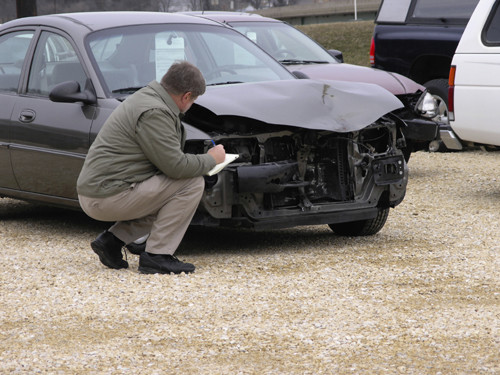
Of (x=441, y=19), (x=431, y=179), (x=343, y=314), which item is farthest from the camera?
(x=441, y=19)

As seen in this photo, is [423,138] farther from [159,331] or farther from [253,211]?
[159,331]

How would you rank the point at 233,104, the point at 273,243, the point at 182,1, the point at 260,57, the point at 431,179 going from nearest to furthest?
1. the point at 233,104
2. the point at 273,243
3. the point at 260,57
4. the point at 431,179
5. the point at 182,1

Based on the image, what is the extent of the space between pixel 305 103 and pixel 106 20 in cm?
177

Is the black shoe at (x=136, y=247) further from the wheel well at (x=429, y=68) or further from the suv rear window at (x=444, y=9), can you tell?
the suv rear window at (x=444, y=9)

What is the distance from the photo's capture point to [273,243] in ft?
23.8

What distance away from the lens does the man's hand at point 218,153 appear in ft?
19.5

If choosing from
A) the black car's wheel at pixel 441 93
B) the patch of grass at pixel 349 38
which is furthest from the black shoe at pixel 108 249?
the patch of grass at pixel 349 38

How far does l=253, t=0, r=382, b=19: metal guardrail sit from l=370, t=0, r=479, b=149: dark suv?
75.2 feet

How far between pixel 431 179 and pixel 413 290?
520 centimetres

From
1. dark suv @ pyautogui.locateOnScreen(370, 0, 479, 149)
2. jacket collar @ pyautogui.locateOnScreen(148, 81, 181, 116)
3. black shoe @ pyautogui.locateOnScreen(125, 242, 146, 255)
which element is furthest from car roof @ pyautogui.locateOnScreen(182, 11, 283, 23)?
jacket collar @ pyautogui.locateOnScreen(148, 81, 181, 116)

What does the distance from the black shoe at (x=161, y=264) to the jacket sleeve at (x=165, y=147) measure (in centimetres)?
52

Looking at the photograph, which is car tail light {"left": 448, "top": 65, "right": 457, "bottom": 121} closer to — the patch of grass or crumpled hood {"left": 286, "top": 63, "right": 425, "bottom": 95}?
crumpled hood {"left": 286, "top": 63, "right": 425, "bottom": 95}

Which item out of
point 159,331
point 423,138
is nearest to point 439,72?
point 423,138

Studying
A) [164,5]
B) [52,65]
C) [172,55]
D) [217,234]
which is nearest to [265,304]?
[217,234]
